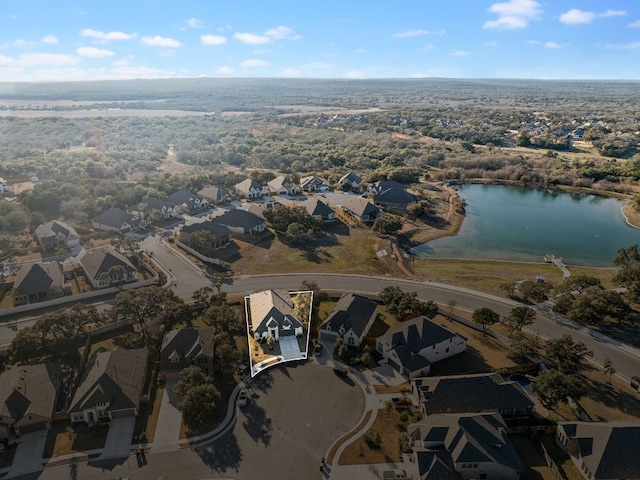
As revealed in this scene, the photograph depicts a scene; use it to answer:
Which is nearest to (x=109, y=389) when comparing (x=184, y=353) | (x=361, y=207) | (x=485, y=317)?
(x=184, y=353)

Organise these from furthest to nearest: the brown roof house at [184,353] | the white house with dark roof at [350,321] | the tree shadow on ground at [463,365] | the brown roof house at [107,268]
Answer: the brown roof house at [107,268], the white house with dark roof at [350,321], the tree shadow on ground at [463,365], the brown roof house at [184,353]

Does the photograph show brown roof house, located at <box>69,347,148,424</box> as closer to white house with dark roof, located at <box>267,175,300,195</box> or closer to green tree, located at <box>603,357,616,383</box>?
green tree, located at <box>603,357,616,383</box>

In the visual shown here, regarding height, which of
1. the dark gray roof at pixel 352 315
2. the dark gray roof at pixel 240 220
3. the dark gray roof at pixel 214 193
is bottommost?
the dark gray roof at pixel 352 315

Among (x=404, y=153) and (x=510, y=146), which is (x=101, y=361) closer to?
(x=404, y=153)

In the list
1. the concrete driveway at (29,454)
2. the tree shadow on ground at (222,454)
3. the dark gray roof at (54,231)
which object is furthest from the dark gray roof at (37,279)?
the tree shadow on ground at (222,454)

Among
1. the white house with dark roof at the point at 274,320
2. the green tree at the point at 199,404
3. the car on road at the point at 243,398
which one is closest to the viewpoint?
the green tree at the point at 199,404

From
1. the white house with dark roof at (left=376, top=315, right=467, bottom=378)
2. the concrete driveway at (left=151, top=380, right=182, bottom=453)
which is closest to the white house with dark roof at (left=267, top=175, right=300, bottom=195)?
the white house with dark roof at (left=376, top=315, right=467, bottom=378)

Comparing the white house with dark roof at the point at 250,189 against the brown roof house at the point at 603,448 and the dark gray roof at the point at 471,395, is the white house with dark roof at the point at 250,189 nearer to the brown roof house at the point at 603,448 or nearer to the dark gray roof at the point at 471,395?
the dark gray roof at the point at 471,395
